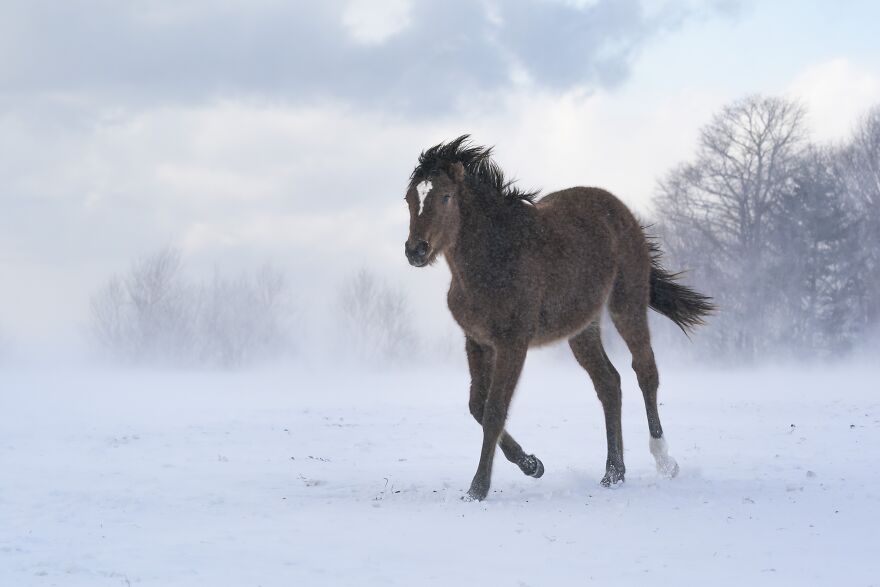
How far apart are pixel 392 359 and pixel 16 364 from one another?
93.5ft

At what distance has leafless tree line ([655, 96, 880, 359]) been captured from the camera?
38.4 m

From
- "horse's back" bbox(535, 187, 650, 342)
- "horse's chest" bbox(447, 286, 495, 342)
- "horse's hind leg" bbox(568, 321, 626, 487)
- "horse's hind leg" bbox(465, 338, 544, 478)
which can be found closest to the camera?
"horse's chest" bbox(447, 286, 495, 342)

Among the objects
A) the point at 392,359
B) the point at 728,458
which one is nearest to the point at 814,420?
the point at 728,458

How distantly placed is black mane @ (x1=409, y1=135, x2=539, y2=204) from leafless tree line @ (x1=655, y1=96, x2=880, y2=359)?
108ft

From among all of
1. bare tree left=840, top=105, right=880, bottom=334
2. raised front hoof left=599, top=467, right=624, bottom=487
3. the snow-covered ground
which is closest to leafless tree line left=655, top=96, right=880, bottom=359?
bare tree left=840, top=105, right=880, bottom=334

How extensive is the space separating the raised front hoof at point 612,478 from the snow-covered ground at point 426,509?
0.13 m

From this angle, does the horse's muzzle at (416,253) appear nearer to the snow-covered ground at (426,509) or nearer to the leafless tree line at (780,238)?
the snow-covered ground at (426,509)

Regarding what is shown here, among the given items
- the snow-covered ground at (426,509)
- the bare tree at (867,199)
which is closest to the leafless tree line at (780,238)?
the bare tree at (867,199)

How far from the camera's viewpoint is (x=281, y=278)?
67125 mm

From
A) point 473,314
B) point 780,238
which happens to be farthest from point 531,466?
point 780,238

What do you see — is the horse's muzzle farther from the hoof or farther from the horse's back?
the hoof

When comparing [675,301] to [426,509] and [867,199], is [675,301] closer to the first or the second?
[426,509]

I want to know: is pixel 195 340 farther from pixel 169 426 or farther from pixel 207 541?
pixel 207 541

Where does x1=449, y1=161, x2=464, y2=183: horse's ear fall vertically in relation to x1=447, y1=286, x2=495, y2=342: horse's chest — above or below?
A: above
